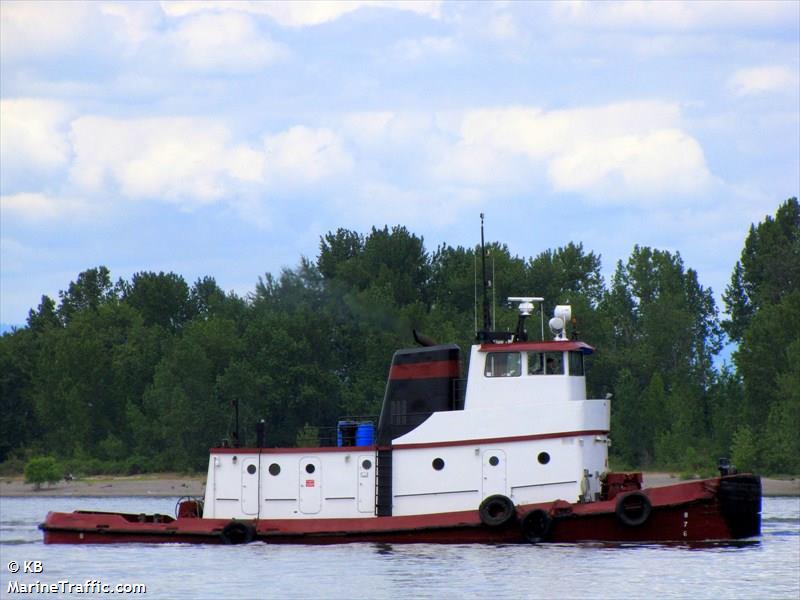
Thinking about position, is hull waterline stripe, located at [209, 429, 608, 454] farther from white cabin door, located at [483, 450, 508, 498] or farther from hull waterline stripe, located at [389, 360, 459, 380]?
hull waterline stripe, located at [389, 360, 459, 380]

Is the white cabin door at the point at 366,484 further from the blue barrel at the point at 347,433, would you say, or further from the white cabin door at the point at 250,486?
the white cabin door at the point at 250,486

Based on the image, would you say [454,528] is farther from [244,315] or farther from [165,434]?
Answer: [244,315]

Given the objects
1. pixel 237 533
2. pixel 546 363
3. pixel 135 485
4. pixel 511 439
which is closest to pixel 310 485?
pixel 237 533

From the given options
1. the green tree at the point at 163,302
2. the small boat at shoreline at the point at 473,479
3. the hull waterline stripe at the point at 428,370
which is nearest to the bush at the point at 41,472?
the green tree at the point at 163,302

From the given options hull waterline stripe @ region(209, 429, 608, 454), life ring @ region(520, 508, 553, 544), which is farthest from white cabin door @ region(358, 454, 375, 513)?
life ring @ region(520, 508, 553, 544)

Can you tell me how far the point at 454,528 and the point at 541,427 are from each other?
283 cm

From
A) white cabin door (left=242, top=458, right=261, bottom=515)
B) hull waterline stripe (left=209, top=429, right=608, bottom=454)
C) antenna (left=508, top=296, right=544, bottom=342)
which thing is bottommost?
white cabin door (left=242, top=458, right=261, bottom=515)

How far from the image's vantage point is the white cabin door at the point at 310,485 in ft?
111

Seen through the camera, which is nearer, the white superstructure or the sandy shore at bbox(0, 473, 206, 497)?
the white superstructure

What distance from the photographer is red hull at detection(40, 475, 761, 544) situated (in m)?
32.1

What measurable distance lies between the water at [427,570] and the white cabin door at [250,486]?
3.39 ft

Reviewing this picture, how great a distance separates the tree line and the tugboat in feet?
114

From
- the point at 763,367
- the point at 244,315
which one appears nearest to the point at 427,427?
the point at 763,367

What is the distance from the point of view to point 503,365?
110ft
